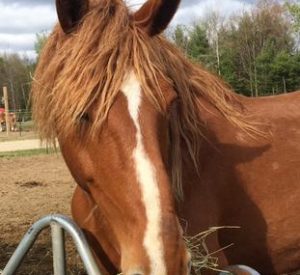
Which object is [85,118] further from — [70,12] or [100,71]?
[70,12]

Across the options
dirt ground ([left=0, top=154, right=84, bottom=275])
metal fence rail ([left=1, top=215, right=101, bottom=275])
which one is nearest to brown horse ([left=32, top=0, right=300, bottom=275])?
metal fence rail ([left=1, top=215, right=101, bottom=275])

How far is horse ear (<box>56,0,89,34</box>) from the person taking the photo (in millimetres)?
2064

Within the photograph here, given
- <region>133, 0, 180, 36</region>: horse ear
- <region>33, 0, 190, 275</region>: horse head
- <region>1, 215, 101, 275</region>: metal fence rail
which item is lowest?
<region>1, 215, 101, 275</region>: metal fence rail

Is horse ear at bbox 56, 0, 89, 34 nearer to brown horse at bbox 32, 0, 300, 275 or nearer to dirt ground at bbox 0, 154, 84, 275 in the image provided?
brown horse at bbox 32, 0, 300, 275

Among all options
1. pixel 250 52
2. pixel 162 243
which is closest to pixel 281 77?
pixel 250 52

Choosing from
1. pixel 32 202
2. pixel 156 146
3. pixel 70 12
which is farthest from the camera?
pixel 32 202

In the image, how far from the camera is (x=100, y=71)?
1.97m

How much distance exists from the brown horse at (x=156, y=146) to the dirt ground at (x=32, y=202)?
2.17 meters

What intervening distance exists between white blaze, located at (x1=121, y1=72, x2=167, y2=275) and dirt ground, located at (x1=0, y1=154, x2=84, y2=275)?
9.46ft

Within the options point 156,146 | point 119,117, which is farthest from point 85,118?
point 156,146

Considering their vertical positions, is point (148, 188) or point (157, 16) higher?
point (157, 16)

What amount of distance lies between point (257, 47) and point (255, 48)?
0.34 m

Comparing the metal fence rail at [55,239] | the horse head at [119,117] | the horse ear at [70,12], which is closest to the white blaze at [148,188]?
the horse head at [119,117]

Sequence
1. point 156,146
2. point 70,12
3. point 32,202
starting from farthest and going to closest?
point 32,202, point 70,12, point 156,146
